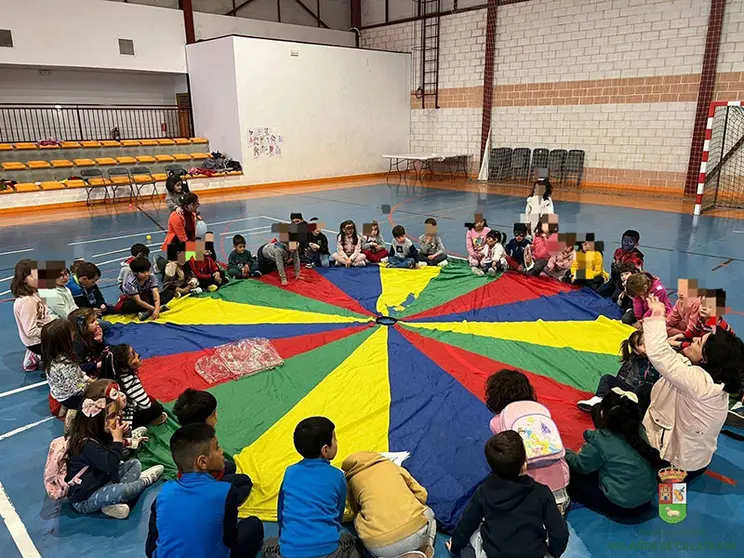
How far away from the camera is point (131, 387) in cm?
382

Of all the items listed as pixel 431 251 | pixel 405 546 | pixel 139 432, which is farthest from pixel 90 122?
pixel 405 546

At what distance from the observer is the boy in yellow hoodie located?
2541 millimetres

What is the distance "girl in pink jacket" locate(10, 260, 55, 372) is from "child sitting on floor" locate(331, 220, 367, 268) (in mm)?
3922

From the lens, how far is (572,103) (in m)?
15.3

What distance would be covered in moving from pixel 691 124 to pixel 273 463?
13924 mm

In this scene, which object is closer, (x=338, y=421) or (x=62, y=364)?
(x=62, y=364)

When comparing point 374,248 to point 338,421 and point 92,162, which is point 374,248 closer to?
point 338,421

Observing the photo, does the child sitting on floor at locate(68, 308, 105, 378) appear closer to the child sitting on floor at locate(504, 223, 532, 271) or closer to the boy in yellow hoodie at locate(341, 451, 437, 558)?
the boy in yellow hoodie at locate(341, 451, 437, 558)

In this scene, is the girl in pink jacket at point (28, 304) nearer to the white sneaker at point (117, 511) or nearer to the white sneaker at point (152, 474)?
the white sneaker at point (152, 474)

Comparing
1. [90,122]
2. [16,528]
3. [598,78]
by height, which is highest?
[598,78]

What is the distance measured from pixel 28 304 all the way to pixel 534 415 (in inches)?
165

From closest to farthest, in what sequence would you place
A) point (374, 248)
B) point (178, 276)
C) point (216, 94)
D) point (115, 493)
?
1. point (115, 493)
2. point (178, 276)
3. point (374, 248)
4. point (216, 94)

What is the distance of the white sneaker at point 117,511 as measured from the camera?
3.11 metres

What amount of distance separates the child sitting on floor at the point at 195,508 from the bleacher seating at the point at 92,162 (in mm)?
12875
